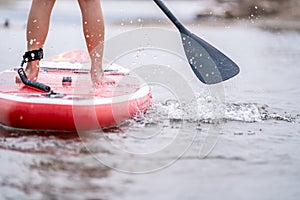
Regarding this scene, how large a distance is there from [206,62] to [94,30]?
2.21ft

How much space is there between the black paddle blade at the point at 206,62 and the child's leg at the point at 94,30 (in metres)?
0.49

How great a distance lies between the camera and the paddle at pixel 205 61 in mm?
3629

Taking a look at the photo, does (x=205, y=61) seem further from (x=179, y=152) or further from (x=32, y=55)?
(x=32, y=55)

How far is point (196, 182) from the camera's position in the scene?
8.41ft

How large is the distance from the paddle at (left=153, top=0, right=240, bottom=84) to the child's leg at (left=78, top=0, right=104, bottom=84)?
0.39m

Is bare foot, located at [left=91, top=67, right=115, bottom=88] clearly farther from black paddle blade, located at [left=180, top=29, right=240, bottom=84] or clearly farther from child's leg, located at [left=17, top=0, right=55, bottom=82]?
black paddle blade, located at [left=180, top=29, right=240, bottom=84]

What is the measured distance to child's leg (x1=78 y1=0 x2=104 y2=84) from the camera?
11.5 feet

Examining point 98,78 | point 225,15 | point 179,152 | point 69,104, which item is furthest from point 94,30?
point 225,15

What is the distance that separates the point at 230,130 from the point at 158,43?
11.7 ft

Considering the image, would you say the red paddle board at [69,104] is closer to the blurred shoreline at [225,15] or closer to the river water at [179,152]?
the river water at [179,152]

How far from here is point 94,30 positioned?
3525 millimetres

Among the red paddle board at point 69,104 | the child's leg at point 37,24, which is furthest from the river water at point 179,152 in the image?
the child's leg at point 37,24

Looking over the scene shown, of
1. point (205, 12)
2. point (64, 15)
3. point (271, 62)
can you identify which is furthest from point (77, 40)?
point (205, 12)

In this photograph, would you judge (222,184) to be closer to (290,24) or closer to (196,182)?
(196,182)
